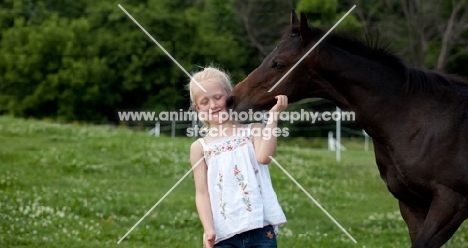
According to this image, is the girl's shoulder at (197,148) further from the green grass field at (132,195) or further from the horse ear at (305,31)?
the green grass field at (132,195)

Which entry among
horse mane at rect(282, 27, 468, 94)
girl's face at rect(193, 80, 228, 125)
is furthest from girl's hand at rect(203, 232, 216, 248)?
horse mane at rect(282, 27, 468, 94)

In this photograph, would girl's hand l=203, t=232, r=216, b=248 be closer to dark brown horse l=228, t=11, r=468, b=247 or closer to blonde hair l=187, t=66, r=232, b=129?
blonde hair l=187, t=66, r=232, b=129

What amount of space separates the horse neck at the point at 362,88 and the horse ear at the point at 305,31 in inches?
6.4

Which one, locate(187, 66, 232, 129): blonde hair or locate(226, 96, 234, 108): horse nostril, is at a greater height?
locate(187, 66, 232, 129): blonde hair

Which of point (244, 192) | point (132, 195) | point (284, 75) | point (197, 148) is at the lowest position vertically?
point (132, 195)

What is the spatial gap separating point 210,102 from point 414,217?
1.83m

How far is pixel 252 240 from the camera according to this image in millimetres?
4262

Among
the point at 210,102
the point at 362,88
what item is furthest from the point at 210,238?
the point at 362,88

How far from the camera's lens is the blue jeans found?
4262 mm

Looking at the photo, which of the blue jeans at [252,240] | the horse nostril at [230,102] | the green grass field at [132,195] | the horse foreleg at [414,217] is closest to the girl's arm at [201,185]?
the blue jeans at [252,240]

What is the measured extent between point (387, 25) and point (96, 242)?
40.7 feet

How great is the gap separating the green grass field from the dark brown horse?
3165 mm

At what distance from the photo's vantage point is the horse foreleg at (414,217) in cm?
517

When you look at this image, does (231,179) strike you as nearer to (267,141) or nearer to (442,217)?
(267,141)
